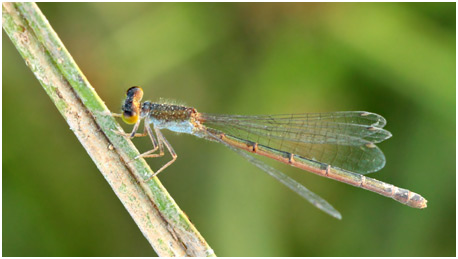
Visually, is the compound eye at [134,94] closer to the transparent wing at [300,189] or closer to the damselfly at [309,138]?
the damselfly at [309,138]

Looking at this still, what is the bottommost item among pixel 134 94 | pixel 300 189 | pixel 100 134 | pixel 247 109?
pixel 300 189

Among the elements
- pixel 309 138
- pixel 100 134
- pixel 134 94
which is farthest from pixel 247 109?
A: pixel 100 134

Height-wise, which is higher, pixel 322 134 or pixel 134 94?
pixel 134 94

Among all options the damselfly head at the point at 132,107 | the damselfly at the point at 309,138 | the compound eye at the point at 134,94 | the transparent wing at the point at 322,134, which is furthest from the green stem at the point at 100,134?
the transparent wing at the point at 322,134

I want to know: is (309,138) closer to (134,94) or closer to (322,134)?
(322,134)

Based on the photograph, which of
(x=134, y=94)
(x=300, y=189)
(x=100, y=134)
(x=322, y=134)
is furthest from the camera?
(x=322, y=134)

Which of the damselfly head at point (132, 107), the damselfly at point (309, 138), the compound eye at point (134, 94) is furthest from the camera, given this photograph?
the damselfly at point (309, 138)

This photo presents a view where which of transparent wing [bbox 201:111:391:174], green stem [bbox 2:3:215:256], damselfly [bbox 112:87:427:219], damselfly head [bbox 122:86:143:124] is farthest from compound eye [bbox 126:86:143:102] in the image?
green stem [bbox 2:3:215:256]

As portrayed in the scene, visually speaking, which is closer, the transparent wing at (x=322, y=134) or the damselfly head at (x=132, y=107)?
the damselfly head at (x=132, y=107)
